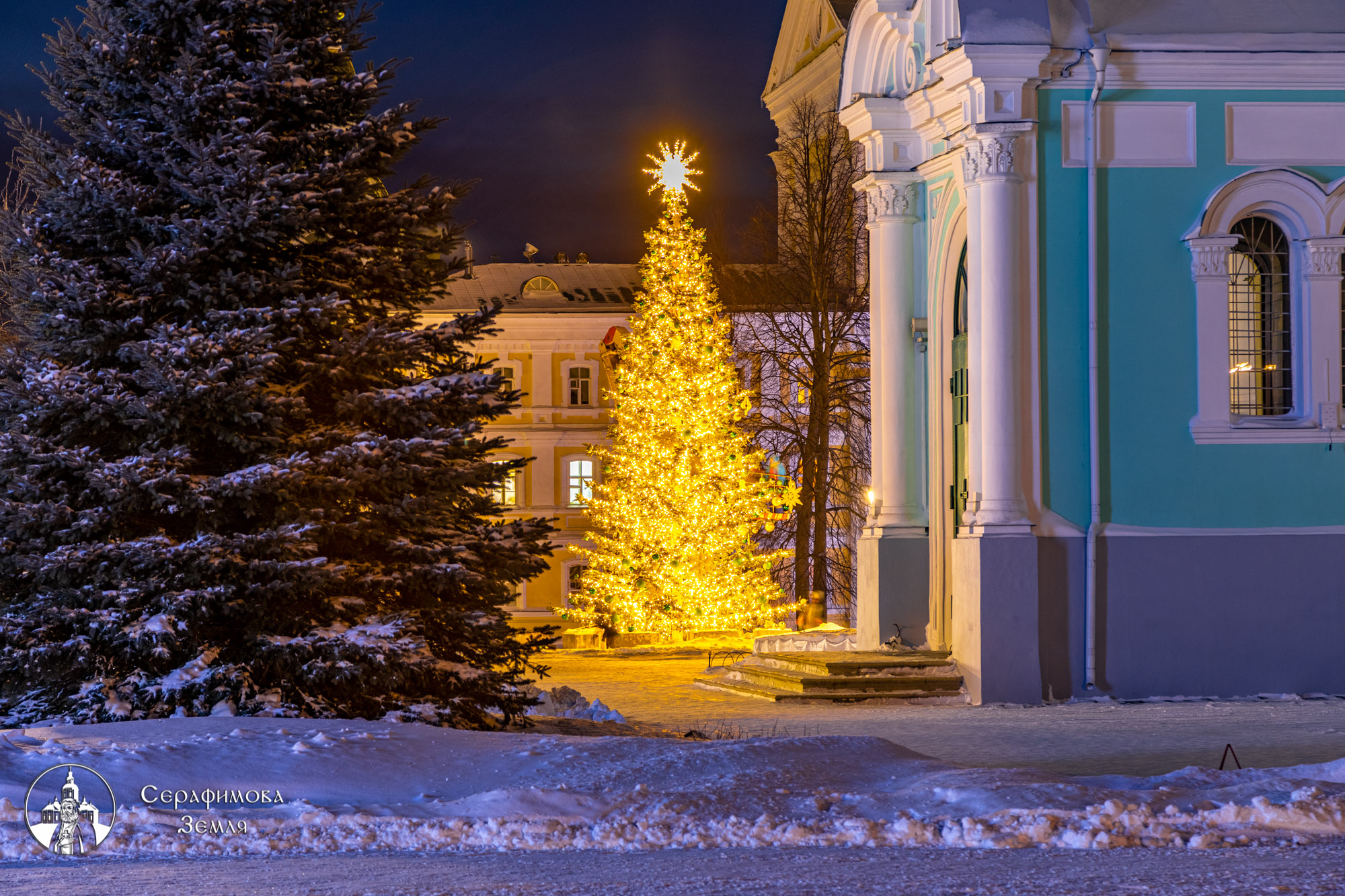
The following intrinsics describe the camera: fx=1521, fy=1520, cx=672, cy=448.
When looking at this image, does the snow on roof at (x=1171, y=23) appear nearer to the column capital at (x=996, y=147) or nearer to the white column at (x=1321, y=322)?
A: the column capital at (x=996, y=147)

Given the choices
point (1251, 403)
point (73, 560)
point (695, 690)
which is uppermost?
point (1251, 403)

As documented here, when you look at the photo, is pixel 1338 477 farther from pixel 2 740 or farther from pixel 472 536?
pixel 2 740

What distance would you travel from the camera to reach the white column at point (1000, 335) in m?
14.7

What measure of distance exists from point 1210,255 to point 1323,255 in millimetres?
1211

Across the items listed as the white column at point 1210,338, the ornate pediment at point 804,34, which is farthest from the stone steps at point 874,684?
the ornate pediment at point 804,34

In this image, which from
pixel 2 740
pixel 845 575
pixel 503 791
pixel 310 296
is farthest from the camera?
pixel 845 575

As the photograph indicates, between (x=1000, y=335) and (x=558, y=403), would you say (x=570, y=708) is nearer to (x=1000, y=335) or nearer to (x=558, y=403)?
(x=1000, y=335)

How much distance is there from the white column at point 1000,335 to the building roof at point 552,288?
96.0 ft

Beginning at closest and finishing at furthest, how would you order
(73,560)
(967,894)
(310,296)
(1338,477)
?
(967,894) → (73,560) → (310,296) → (1338,477)

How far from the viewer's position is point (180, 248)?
33.1 feet

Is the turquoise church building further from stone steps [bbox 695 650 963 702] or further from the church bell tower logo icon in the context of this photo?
the church bell tower logo icon

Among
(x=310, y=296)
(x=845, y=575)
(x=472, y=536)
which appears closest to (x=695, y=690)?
(x=472, y=536)

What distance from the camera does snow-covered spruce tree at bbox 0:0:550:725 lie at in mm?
9688

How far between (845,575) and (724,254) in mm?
6932
